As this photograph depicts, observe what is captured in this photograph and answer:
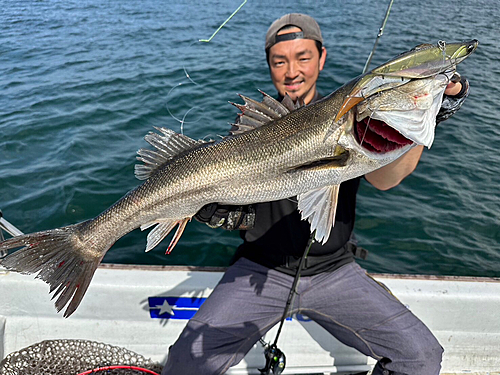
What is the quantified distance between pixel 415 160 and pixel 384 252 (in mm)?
2957

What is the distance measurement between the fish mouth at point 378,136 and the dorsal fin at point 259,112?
1.68 ft

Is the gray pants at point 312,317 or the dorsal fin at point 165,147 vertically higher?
the dorsal fin at point 165,147

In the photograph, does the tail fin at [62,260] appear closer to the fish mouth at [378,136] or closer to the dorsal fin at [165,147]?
the dorsal fin at [165,147]

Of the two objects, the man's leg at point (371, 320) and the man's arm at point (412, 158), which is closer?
the man's arm at point (412, 158)

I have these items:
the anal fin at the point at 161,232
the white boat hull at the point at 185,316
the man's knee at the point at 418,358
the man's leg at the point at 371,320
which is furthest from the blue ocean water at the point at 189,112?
the anal fin at the point at 161,232

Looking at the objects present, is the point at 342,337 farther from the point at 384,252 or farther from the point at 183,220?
the point at 384,252

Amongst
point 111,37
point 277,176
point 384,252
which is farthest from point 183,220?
point 111,37

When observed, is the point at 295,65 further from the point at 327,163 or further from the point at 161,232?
the point at 161,232

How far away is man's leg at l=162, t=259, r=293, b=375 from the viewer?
10.2 ft

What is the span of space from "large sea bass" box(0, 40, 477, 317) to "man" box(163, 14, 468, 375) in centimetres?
45

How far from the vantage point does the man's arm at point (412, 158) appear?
8.33 ft

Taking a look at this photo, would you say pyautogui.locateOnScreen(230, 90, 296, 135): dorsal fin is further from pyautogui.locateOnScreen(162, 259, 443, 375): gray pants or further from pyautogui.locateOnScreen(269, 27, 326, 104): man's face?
pyautogui.locateOnScreen(162, 259, 443, 375): gray pants

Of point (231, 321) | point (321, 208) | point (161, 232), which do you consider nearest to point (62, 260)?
point (161, 232)

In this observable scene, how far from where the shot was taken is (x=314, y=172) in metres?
2.60
